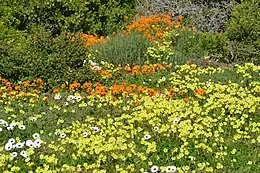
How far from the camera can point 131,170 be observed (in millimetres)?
6344

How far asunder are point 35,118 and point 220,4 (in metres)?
6.81

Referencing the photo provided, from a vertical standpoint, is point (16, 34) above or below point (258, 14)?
below

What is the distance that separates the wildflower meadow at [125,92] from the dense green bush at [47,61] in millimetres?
18

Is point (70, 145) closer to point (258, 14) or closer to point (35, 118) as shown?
point (35, 118)

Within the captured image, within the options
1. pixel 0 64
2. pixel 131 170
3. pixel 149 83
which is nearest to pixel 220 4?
pixel 149 83

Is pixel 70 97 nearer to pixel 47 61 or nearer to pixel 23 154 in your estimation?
pixel 47 61

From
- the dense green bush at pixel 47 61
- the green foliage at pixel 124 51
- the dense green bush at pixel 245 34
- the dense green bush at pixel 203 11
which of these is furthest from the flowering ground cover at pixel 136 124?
the dense green bush at pixel 203 11

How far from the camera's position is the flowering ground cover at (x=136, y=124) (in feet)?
21.7

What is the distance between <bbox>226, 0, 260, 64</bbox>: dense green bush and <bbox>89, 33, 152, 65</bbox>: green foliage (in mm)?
1732

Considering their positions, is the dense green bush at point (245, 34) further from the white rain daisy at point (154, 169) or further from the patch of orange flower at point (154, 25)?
the white rain daisy at point (154, 169)

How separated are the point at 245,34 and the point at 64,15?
4.12 meters

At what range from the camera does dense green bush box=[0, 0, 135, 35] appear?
475 inches

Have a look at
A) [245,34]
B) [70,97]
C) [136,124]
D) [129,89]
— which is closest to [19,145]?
[136,124]

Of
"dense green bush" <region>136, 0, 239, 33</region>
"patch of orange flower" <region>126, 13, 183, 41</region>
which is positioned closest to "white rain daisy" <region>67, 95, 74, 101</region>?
"patch of orange flower" <region>126, 13, 183, 41</region>
